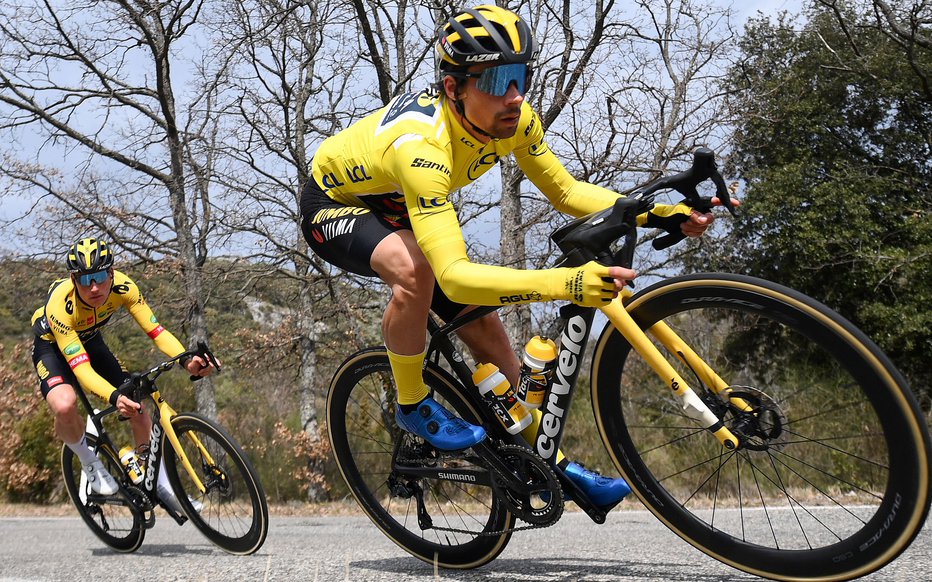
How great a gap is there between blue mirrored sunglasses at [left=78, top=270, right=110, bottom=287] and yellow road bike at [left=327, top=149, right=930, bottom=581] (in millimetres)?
2945

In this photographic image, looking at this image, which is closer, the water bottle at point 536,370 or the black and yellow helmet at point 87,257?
the water bottle at point 536,370

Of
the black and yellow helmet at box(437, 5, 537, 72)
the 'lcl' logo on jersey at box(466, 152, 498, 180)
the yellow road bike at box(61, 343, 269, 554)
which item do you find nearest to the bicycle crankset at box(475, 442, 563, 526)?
the 'lcl' logo on jersey at box(466, 152, 498, 180)

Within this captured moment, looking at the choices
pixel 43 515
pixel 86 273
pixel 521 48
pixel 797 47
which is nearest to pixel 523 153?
pixel 521 48

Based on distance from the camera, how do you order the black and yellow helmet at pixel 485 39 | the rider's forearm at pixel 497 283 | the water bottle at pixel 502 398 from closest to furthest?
1. the rider's forearm at pixel 497 283
2. the black and yellow helmet at pixel 485 39
3. the water bottle at pixel 502 398

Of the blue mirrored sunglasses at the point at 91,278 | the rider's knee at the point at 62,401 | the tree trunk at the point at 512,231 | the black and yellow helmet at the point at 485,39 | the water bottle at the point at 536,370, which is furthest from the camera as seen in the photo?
the tree trunk at the point at 512,231

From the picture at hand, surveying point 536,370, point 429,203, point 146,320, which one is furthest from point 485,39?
point 146,320

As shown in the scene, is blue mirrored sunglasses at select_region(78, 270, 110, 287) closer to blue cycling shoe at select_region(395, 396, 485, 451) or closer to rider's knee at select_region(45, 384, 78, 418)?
rider's knee at select_region(45, 384, 78, 418)

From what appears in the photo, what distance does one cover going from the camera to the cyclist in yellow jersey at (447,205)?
278 centimetres

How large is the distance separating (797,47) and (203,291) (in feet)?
60.5

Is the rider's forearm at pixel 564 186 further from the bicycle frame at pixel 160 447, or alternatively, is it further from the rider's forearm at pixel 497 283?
the bicycle frame at pixel 160 447

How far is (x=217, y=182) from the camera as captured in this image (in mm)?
15602

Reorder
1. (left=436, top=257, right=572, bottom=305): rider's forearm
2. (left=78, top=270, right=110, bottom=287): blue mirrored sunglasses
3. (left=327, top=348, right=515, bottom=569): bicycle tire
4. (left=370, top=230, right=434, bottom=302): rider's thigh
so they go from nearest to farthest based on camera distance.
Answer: (left=436, top=257, right=572, bottom=305): rider's forearm < (left=370, top=230, right=434, bottom=302): rider's thigh < (left=327, top=348, right=515, bottom=569): bicycle tire < (left=78, top=270, right=110, bottom=287): blue mirrored sunglasses

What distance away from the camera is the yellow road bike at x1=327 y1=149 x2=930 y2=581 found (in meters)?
2.38

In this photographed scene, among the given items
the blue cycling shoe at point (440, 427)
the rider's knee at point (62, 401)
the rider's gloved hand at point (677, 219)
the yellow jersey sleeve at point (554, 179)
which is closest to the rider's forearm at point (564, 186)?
the yellow jersey sleeve at point (554, 179)
